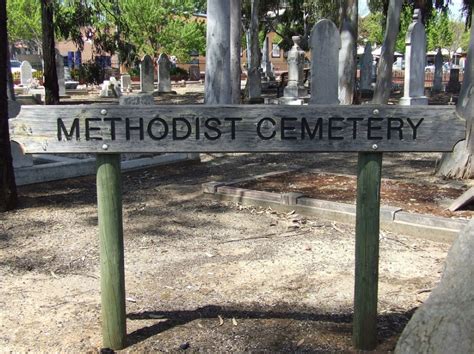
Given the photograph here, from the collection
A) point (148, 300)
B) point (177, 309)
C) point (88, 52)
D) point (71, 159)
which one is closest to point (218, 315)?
point (177, 309)

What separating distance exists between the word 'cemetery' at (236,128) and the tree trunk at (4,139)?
13.2ft

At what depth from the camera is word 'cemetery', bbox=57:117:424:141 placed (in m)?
3.26

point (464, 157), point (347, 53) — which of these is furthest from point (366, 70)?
point (464, 157)

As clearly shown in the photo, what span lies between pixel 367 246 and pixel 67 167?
667 cm

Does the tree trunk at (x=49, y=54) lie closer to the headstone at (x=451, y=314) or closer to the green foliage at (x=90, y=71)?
the green foliage at (x=90, y=71)

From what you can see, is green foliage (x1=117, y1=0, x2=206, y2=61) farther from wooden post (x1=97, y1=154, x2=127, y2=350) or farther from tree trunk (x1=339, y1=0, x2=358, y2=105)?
wooden post (x1=97, y1=154, x2=127, y2=350)

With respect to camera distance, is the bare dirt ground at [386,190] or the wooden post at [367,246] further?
the bare dirt ground at [386,190]

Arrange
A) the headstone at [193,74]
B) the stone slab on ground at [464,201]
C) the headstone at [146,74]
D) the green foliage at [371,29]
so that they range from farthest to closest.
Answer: the green foliage at [371,29], the headstone at [193,74], the headstone at [146,74], the stone slab on ground at [464,201]

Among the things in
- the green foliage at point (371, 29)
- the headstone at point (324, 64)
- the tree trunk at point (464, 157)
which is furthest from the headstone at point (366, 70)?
the green foliage at point (371, 29)

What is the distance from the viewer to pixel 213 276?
191 inches

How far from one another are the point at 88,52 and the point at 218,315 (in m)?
62.6

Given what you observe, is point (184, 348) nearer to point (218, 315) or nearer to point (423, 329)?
point (218, 315)

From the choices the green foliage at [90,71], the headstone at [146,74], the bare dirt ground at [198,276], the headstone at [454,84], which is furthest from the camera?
the headstone at [454,84]

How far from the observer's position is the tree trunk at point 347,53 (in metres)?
18.7
